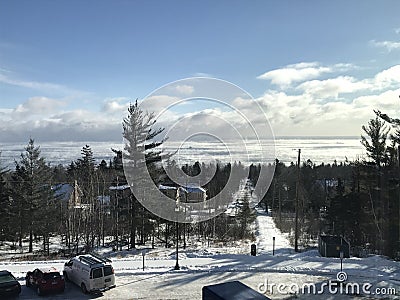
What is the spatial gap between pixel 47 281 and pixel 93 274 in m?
1.65

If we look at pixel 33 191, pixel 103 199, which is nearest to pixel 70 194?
pixel 103 199

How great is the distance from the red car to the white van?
2.06 feet

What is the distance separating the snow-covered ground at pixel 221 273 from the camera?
13.1 metres

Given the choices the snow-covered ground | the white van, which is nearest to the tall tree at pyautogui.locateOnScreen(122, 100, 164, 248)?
the snow-covered ground

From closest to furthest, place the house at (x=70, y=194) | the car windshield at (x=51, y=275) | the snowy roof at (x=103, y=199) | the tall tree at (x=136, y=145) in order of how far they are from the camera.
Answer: the car windshield at (x=51, y=275)
the tall tree at (x=136, y=145)
the snowy roof at (x=103, y=199)
the house at (x=70, y=194)

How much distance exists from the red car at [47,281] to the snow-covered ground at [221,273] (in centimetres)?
27

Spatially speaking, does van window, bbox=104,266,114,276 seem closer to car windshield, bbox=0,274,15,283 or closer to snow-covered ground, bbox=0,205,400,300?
snow-covered ground, bbox=0,205,400,300

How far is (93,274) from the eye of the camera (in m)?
12.5

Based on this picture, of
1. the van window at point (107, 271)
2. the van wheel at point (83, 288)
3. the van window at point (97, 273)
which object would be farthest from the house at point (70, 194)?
the van window at point (97, 273)

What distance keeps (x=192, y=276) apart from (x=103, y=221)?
14353 mm

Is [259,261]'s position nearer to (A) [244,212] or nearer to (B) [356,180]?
(B) [356,180]

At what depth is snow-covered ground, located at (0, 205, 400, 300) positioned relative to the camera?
13.1 m

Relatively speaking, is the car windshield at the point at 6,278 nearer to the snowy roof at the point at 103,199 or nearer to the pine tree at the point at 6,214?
the pine tree at the point at 6,214

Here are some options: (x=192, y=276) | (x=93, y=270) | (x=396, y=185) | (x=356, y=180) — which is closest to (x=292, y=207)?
(x=356, y=180)
